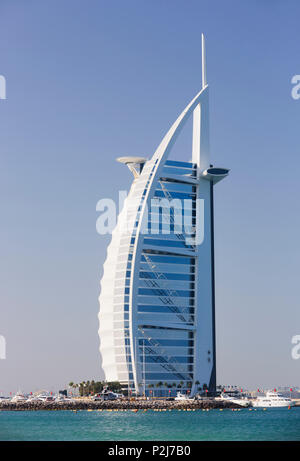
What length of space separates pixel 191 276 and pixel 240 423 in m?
43.0

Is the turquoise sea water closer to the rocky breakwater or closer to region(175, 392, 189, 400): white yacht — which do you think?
the rocky breakwater

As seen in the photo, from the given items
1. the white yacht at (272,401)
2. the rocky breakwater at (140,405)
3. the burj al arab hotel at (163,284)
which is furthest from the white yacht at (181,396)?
the white yacht at (272,401)

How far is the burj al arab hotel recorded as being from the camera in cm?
11050

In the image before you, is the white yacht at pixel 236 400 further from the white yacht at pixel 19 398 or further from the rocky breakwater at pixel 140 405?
the white yacht at pixel 19 398

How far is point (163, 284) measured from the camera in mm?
112438

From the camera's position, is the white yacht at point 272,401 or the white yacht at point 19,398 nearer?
the white yacht at point 272,401

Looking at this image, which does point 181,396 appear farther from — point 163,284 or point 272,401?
point 163,284

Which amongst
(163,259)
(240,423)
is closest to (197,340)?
(163,259)

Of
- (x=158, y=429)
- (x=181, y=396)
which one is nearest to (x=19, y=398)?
(x=181, y=396)

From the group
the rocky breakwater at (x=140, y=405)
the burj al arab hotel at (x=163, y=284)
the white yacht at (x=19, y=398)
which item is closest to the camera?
the rocky breakwater at (x=140, y=405)

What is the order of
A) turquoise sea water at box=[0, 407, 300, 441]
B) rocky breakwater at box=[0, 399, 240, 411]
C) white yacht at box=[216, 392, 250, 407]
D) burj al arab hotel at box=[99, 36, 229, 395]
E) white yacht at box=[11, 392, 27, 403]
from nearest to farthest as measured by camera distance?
turquoise sea water at box=[0, 407, 300, 441], rocky breakwater at box=[0, 399, 240, 411], white yacht at box=[216, 392, 250, 407], burj al arab hotel at box=[99, 36, 229, 395], white yacht at box=[11, 392, 27, 403]

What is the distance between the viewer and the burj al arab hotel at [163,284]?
110 m

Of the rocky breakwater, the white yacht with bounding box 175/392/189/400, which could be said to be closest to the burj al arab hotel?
the white yacht with bounding box 175/392/189/400
